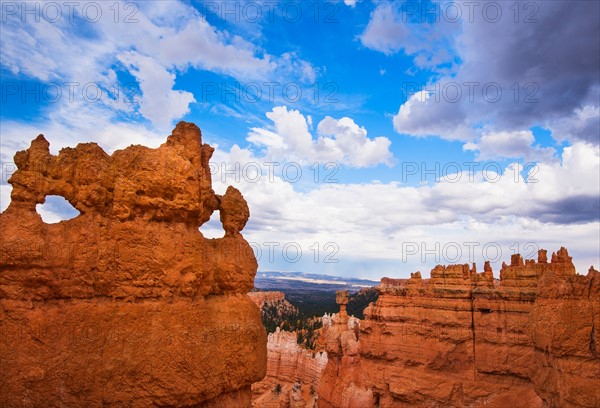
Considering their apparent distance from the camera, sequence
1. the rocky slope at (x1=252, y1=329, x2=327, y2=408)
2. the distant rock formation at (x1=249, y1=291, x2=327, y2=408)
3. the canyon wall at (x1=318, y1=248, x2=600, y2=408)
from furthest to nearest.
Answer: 1. the rocky slope at (x1=252, y1=329, x2=327, y2=408)
2. the distant rock formation at (x1=249, y1=291, x2=327, y2=408)
3. the canyon wall at (x1=318, y1=248, x2=600, y2=408)

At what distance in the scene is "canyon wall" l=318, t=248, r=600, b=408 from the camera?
885 inches

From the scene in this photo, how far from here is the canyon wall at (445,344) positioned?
2248 centimetres

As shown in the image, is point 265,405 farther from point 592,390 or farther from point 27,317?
point 27,317

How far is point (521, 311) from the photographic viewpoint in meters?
22.6

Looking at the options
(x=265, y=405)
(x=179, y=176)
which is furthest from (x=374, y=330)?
(x=179, y=176)

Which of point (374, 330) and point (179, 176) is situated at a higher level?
point (179, 176)

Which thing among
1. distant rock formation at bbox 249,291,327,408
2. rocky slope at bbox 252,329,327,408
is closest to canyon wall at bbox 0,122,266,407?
distant rock formation at bbox 249,291,327,408

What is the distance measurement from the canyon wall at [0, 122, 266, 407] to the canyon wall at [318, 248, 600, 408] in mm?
18342

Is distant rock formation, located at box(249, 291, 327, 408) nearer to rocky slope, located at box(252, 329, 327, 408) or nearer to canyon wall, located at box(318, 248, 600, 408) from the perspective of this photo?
rocky slope, located at box(252, 329, 327, 408)

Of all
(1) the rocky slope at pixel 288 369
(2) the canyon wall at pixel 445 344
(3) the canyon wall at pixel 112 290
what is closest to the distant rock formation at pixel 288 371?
(1) the rocky slope at pixel 288 369

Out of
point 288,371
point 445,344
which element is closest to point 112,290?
point 445,344

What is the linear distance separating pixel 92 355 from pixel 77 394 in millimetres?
625

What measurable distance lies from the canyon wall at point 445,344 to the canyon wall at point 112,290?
18342mm

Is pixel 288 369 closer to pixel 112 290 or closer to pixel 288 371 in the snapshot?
pixel 288 371
